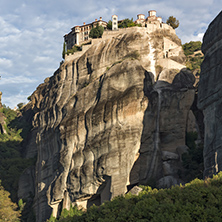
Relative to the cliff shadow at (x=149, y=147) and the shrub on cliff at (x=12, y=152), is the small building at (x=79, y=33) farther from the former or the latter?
the cliff shadow at (x=149, y=147)

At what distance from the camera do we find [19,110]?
102250mm

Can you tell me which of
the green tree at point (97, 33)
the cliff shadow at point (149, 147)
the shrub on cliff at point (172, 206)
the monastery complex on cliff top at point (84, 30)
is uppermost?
the monastery complex on cliff top at point (84, 30)

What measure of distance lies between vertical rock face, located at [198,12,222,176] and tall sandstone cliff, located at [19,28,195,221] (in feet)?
25.7

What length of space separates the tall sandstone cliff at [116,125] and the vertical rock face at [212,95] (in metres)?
7.83

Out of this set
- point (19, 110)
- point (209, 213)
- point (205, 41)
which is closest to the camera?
point (209, 213)

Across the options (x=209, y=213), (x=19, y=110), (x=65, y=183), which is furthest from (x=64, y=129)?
(x=19, y=110)

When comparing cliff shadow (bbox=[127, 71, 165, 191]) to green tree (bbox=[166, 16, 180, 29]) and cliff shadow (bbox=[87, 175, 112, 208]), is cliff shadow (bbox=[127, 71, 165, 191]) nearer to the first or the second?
cliff shadow (bbox=[87, 175, 112, 208])

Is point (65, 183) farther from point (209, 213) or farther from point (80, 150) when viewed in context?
point (209, 213)

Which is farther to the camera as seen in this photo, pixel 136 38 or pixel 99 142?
pixel 136 38

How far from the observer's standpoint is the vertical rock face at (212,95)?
144 feet

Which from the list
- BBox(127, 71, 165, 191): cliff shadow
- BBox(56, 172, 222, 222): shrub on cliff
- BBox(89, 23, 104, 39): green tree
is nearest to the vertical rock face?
BBox(56, 172, 222, 222): shrub on cliff

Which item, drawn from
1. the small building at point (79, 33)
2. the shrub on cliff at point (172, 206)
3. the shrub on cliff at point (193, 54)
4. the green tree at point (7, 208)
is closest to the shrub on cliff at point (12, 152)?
the green tree at point (7, 208)

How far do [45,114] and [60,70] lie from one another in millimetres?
7200

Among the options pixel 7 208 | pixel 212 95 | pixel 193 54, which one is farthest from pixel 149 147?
pixel 193 54
